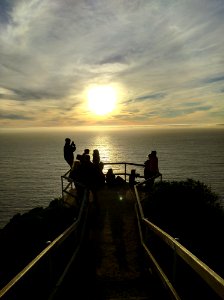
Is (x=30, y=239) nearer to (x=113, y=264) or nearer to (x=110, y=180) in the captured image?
(x=110, y=180)

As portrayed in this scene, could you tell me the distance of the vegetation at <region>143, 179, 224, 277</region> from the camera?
9.26m

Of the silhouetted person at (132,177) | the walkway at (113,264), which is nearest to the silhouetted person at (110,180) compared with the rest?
the silhouetted person at (132,177)

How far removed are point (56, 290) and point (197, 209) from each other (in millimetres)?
9136

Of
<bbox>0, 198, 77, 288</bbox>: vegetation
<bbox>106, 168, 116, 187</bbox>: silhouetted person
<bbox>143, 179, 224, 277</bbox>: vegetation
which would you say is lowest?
<bbox>0, 198, 77, 288</bbox>: vegetation

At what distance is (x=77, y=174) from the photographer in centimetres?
1093

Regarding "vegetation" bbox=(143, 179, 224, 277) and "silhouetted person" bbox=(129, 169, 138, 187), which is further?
"silhouetted person" bbox=(129, 169, 138, 187)

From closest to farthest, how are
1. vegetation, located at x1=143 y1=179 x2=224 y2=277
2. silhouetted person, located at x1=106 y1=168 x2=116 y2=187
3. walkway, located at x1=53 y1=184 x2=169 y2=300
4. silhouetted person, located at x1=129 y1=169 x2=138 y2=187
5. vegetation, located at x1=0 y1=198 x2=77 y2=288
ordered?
1. walkway, located at x1=53 y1=184 x2=169 y2=300
2. vegetation, located at x1=143 y1=179 x2=224 y2=277
3. vegetation, located at x1=0 y1=198 x2=77 y2=288
4. silhouetted person, located at x1=129 y1=169 x2=138 y2=187
5. silhouetted person, located at x1=106 y1=168 x2=116 y2=187

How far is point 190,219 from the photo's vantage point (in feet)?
36.2

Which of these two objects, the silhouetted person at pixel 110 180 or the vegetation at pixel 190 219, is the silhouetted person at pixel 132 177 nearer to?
the silhouetted person at pixel 110 180

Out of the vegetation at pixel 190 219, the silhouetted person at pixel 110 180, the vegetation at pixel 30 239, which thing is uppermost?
the silhouetted person at pixel 110 180

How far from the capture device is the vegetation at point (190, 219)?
926cm

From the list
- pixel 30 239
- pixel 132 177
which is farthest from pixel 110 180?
pixel 30 239

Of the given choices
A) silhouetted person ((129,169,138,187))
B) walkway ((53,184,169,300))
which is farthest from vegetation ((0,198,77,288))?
silhouetted person ((129,169,138,187))

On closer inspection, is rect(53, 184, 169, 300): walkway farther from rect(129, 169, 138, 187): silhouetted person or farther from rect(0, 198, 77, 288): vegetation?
rect(129, 169, 138, 187): silhouetted person
